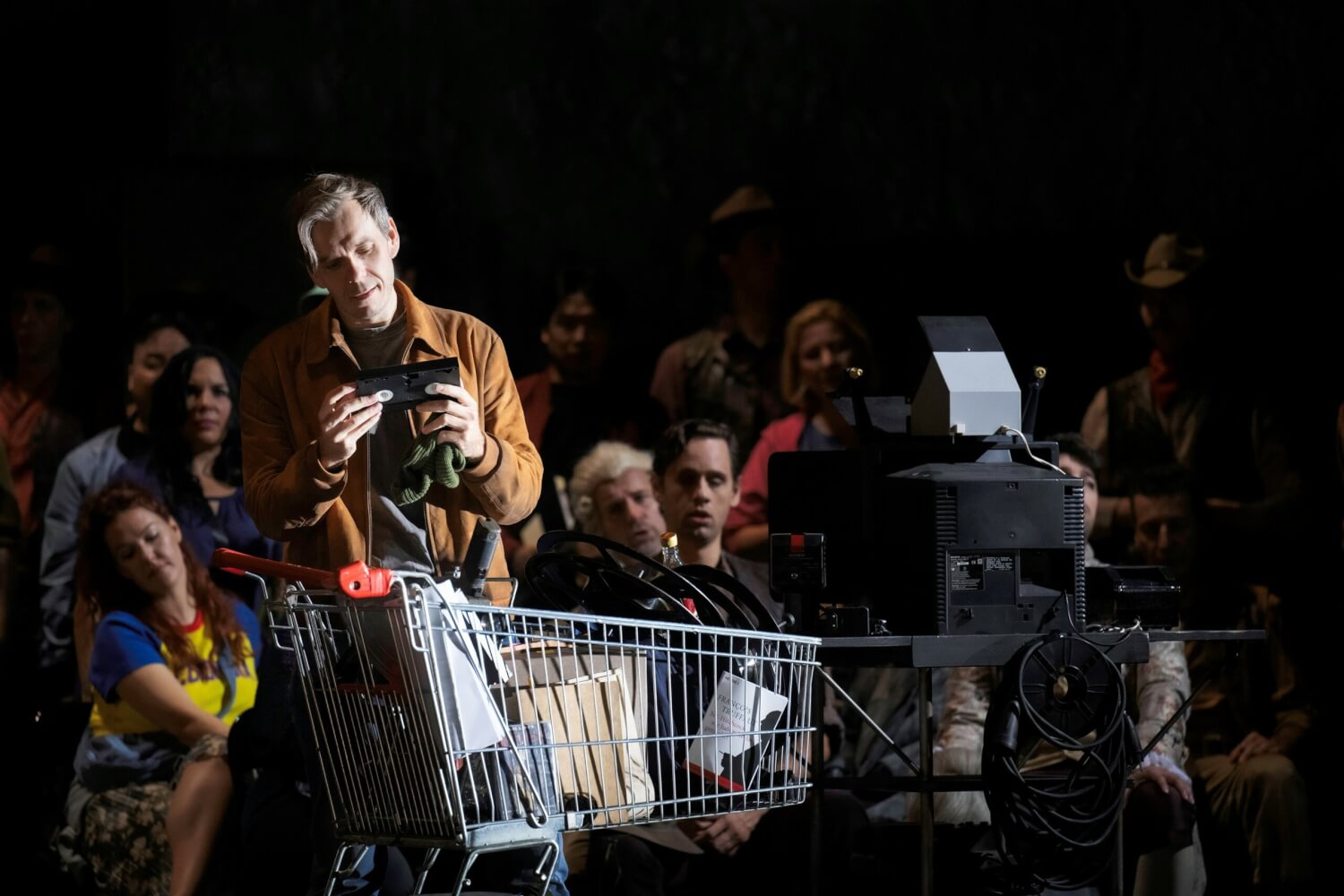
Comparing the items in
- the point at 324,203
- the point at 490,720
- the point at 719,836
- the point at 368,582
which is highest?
the point at 324,203

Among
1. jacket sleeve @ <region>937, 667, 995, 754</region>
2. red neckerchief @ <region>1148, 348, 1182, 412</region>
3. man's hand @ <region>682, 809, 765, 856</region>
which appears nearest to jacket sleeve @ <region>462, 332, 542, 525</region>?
man's hand @ <region>682, 809, 765, 856</region>

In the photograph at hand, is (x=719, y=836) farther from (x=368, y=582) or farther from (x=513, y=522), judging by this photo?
(x=368, y=582)

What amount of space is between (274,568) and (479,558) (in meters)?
0.36

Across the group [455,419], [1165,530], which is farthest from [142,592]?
[1165,530]

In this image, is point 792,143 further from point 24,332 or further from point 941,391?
point 941,391

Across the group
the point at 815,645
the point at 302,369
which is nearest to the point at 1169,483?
the point at 815,645

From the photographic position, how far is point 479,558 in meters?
2.64

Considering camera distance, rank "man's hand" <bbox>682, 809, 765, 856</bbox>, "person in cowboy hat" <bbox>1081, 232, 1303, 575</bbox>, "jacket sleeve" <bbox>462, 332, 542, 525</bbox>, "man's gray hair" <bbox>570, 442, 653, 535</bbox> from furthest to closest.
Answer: "person in cowboy hat" <bbox>1081, 232, 1303, 575</bbox>, "man's gray hair" <bbox>570, 442, 653, 535</bbox>, "man's hand" <bbox>682, 809, 765, 856</bbox>, "jacket sleeve" <bbox>462, 332, 542, 525</bbox>

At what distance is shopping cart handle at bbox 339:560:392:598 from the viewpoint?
2291 mm

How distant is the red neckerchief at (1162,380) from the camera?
18.4ft

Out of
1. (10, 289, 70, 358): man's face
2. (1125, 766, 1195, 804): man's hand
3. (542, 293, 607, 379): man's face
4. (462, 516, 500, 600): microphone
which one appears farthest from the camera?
(542, 293, 607, 379): man's face

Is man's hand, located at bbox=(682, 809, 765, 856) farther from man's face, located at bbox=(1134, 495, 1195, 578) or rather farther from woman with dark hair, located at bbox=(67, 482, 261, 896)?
man's face, located at bbox=(1134, 495, 1195, 578)

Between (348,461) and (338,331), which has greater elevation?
(338,331)

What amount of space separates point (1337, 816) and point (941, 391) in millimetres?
2860
